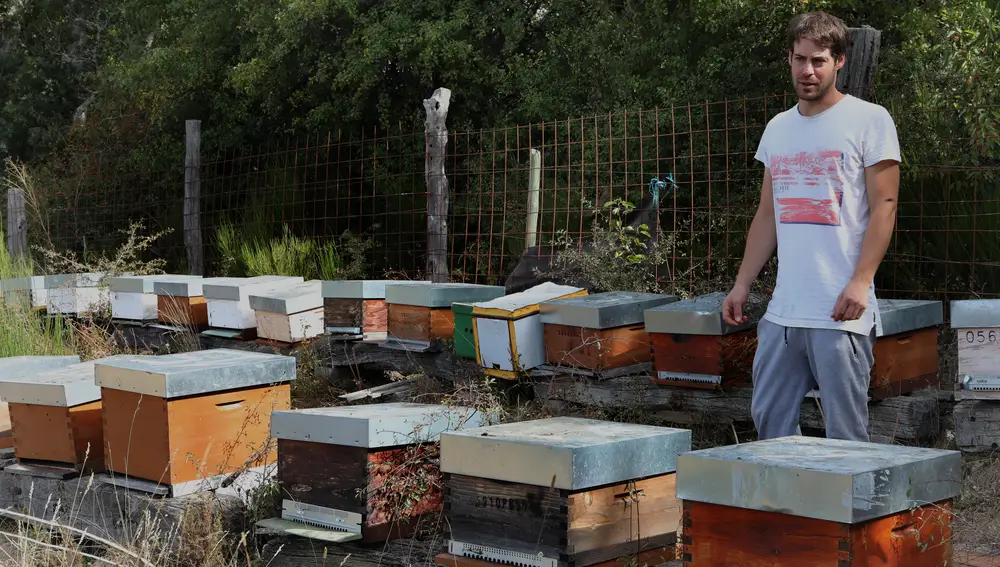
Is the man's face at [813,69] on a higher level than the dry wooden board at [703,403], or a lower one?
higher

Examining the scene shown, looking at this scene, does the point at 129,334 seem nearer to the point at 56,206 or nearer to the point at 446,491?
the point at 446,491

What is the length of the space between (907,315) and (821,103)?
133cm

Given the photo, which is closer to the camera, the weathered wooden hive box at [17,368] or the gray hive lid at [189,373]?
the gray hive lid at [189,373]

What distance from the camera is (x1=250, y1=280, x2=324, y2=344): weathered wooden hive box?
20.6ft

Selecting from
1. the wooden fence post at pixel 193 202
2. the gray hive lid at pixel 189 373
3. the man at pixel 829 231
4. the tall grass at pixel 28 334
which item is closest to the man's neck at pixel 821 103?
the man at pixel 829 231

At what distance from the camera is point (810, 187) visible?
3119 millimetres

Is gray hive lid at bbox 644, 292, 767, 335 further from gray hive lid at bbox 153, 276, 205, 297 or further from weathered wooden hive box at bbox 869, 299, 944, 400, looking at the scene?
gray hive lid at bbox 153, 276, 205, 297

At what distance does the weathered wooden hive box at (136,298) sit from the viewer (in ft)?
24.5

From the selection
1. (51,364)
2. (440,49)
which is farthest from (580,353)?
(440,49)

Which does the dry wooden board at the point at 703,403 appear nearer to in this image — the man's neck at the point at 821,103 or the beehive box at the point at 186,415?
the beehive box at the point at 186,415

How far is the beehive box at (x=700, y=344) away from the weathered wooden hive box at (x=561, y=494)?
4.19 feet

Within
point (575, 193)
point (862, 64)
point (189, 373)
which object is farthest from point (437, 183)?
point (189, 373)

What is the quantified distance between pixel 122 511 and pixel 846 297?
111 inches

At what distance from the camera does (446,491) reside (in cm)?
304
